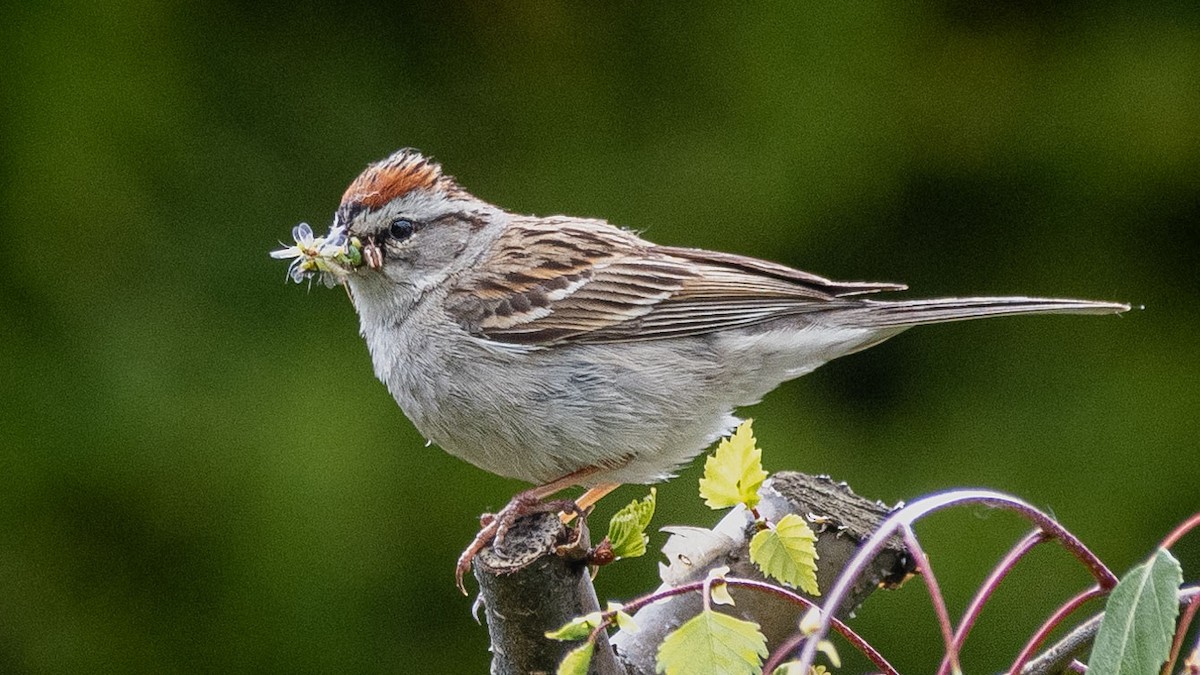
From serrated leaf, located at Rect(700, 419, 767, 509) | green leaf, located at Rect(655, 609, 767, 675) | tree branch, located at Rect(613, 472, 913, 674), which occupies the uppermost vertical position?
serrated leaf, located at Rect(700, 419, 767, 509)

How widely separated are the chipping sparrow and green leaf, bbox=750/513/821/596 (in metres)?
1.19

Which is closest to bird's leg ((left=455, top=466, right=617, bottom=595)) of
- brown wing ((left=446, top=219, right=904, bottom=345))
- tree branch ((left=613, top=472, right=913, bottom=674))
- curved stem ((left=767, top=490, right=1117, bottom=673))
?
tree branch ((left=613, top=472, right=913, bottom=674))

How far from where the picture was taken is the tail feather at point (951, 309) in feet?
9.70

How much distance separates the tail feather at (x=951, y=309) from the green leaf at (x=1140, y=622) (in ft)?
4.11

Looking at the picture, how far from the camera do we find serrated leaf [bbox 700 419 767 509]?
1.85m

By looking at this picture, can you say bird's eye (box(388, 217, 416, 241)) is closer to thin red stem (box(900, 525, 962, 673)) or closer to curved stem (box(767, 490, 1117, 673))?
curved stem (box(767, 490, 1117, 673))

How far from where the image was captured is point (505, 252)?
363 centimetres

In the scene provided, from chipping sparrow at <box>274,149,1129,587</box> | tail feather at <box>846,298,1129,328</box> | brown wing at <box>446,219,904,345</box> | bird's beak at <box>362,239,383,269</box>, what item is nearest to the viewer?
tail feather at <box>846,298,1129,328</box>

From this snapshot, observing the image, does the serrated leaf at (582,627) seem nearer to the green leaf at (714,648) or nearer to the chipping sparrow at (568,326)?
the green leaf at (714,648)

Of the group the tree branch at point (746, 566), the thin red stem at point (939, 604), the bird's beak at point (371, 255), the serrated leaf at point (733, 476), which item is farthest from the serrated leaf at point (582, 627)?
the bird's beak at point (371, 255)

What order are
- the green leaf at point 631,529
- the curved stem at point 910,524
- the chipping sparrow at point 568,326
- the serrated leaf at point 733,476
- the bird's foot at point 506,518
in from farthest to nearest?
1. the chipping sparrow at point 568,326
2. the bird's foot at point 506,518
3. the green leaf at point 631,529
4. the serrated leaf at point 733,476
5. the curved stem at point 910,524

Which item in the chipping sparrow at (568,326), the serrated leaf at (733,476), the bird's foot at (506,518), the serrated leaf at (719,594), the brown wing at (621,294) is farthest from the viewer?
the brown wing at (621,294)

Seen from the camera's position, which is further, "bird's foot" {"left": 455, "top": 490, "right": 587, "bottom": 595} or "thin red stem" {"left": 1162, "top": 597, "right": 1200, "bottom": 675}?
"bird's foot" {"left": 455, "top": 490, "right": 587, "bottom": 595}

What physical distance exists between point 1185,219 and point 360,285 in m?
2.76
